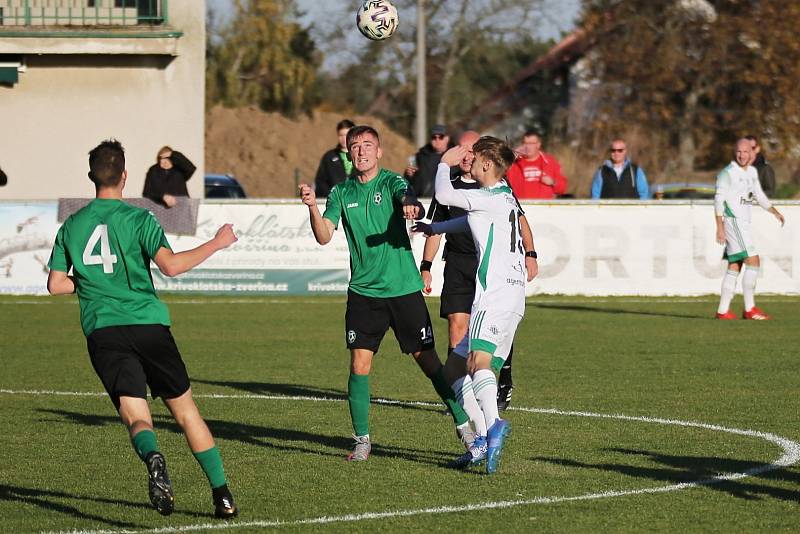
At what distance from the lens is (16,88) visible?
25297 mm

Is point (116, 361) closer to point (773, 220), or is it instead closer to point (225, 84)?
point (773, 220)

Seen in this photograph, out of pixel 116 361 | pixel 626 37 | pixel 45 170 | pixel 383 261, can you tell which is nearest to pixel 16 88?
pixel 45 170

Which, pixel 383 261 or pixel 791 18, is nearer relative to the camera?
pixel 383 261

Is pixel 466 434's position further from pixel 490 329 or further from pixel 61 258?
pixel 61 258

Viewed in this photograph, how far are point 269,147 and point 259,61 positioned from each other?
11920 mm

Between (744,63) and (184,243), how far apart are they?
27741 millimetres

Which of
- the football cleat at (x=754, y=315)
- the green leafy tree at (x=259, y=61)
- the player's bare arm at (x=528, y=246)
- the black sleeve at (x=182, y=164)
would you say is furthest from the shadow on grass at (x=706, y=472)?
the green leafy tree at (x=259, y=61)

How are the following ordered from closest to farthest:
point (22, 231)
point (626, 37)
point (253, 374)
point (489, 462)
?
point (489, 462), point (253, 374), point (22, 231), point (626, 37)

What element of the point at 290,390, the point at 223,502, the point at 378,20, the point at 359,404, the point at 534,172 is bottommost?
the point at 290,390

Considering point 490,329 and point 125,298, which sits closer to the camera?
point 125,298

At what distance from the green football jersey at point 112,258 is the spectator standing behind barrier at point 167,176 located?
13.1 meters

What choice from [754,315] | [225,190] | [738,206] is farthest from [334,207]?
[225,190]

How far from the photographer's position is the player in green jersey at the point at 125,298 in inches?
253

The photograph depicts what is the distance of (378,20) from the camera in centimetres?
1326
